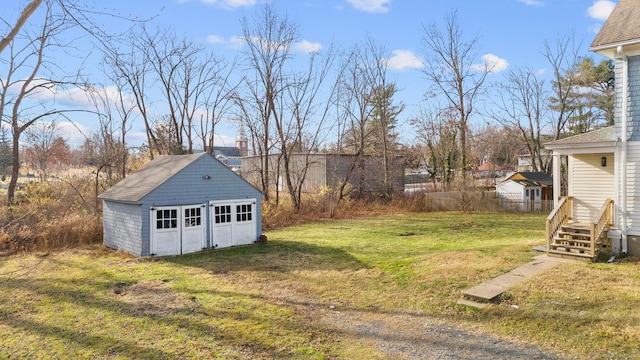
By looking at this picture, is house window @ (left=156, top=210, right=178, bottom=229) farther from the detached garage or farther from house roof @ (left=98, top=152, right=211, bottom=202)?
house roof @ (left=98, top=152, right=211, bottom=202)

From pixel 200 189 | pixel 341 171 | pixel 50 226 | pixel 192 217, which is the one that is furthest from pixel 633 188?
pixel 341 171

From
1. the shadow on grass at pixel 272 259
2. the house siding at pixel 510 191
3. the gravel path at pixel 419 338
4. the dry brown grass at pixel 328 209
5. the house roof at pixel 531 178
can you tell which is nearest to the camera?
the gravel path at pixel 419 338

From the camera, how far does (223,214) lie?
12578 millimetres

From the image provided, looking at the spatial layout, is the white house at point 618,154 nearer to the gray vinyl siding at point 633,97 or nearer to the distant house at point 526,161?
the gray vinyl siding at point 633,97

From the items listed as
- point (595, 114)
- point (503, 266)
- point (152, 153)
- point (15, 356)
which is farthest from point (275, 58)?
point (595, 114)

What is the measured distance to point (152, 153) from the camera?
22.7 meters

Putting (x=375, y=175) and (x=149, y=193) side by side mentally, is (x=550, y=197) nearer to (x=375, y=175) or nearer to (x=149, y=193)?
(x=375, y=175)

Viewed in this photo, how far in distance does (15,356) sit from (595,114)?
3324 cm

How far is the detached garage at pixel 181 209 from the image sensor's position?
1122 centimetres

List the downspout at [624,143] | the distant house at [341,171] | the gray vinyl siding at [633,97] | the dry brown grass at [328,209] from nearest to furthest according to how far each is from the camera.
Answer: the gray vinyl siding at [633,97]
the downspout at [624,143]
the dry brown grass at [328,209]
the distant house at [341,171]

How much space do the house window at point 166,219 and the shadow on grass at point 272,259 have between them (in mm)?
941

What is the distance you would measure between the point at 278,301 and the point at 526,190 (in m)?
19.6

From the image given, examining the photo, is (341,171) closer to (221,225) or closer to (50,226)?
(221,225)

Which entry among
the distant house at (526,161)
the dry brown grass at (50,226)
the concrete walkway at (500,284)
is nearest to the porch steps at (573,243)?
the concrete walkway at (500,284)
